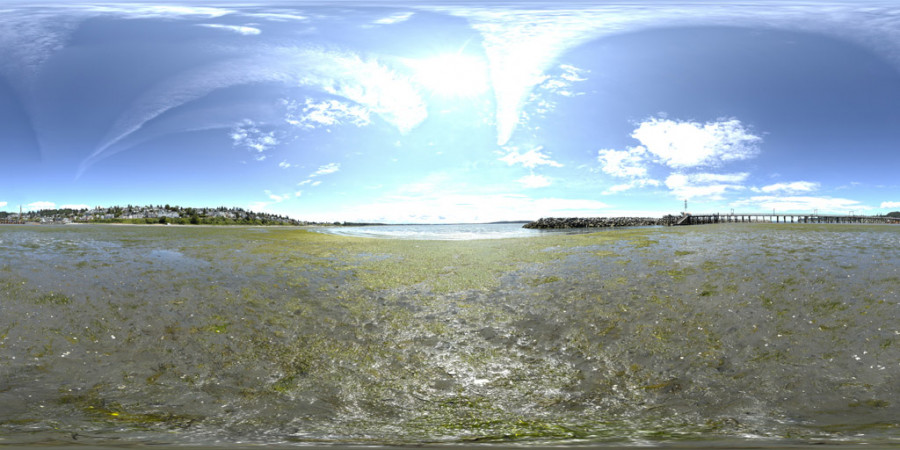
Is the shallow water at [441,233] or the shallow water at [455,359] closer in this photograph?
the shallow water at [455,359]

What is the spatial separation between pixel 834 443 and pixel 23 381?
11.8 m

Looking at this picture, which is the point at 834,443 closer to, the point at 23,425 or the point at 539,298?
the point at 539,298

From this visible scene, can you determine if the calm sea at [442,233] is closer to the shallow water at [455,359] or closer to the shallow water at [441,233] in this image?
the shallow water at [441,233]

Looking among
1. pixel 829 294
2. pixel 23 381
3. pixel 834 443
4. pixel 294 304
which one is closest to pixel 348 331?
pixel 294 304

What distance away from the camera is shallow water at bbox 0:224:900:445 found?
5.27 meters

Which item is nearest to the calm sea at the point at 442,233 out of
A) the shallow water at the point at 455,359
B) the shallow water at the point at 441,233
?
the shallow water at the point at 441,233

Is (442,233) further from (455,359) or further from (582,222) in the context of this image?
(582,222)

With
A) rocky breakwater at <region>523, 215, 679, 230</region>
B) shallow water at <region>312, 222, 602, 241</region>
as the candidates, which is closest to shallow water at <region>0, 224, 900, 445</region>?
shallow water at <region>312, 222, 602, 241</region>

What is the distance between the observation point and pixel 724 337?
8469 millimetres

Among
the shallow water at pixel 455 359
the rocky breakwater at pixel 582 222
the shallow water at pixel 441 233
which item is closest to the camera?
the shallow water at pixel 455 359

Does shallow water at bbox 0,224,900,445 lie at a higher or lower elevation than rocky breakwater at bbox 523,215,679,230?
lower

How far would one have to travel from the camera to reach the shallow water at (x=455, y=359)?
17.3 feet

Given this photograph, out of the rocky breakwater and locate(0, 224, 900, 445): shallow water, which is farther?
the rocky breakwater

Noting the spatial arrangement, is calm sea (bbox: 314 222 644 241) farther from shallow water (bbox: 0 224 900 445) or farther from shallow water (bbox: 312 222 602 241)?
shallow water (bbox: 0 224 900 445)
